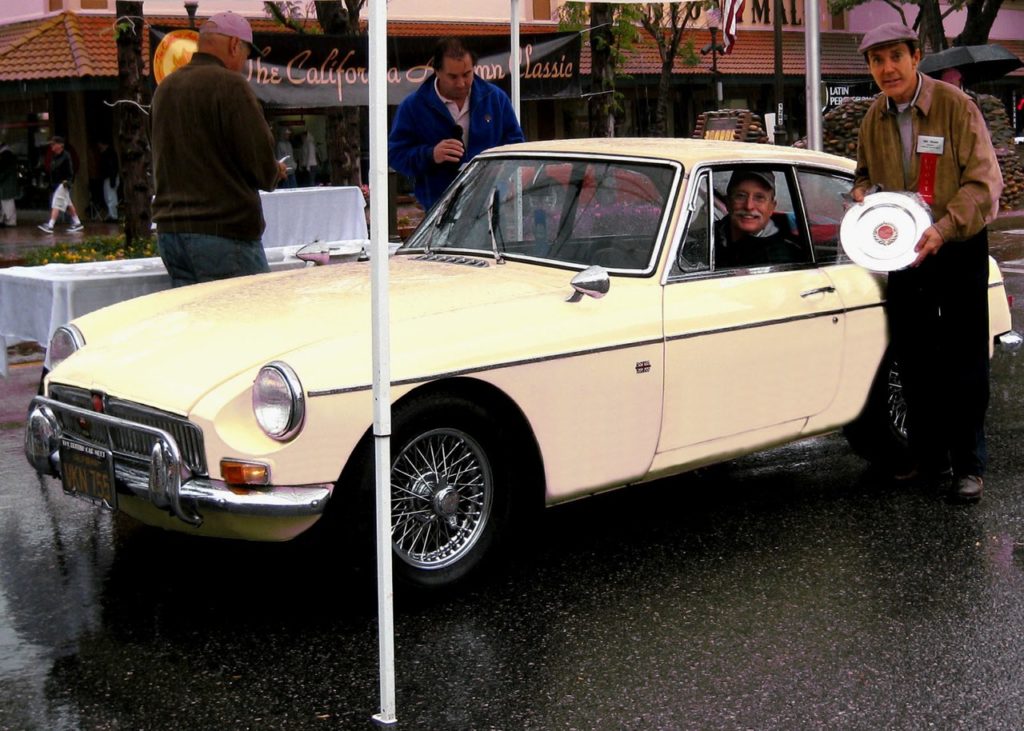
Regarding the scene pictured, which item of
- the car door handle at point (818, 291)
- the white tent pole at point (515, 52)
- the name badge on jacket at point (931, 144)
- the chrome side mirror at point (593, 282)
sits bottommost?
the car door handle at point (818, 291)

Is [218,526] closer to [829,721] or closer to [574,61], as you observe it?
[829,721]

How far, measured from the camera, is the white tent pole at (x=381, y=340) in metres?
3.60

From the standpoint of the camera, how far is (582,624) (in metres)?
4.53

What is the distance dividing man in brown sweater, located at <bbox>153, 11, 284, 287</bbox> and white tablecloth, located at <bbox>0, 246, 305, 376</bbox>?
1338 mm

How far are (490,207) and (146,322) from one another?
1509mm

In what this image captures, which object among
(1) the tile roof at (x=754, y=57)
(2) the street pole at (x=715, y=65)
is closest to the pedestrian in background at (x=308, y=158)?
(1) the tile roof at (x=754, y=57)

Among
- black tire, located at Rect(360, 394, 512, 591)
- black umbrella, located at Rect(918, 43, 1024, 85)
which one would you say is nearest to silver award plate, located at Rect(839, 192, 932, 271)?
black tire, located at Rect(360, 394, 512, 591)

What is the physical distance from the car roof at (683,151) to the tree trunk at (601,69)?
30.3ft

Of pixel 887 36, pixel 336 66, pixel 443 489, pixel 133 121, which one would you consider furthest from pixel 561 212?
pixel 133 121

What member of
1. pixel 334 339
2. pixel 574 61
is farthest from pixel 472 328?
pixel 574 61

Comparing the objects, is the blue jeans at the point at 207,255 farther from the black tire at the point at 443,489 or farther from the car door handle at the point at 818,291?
the car door handle at the point at 818,291

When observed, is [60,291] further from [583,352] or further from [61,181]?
[61,181]

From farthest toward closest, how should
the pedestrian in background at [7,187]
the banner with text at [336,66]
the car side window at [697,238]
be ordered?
the pedestrian in background at [7,187], the banner with text at [336,66], the car side window at [697,238]

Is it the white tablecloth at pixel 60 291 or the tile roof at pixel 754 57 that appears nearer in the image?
the white tablecloth at pixel 60 291
